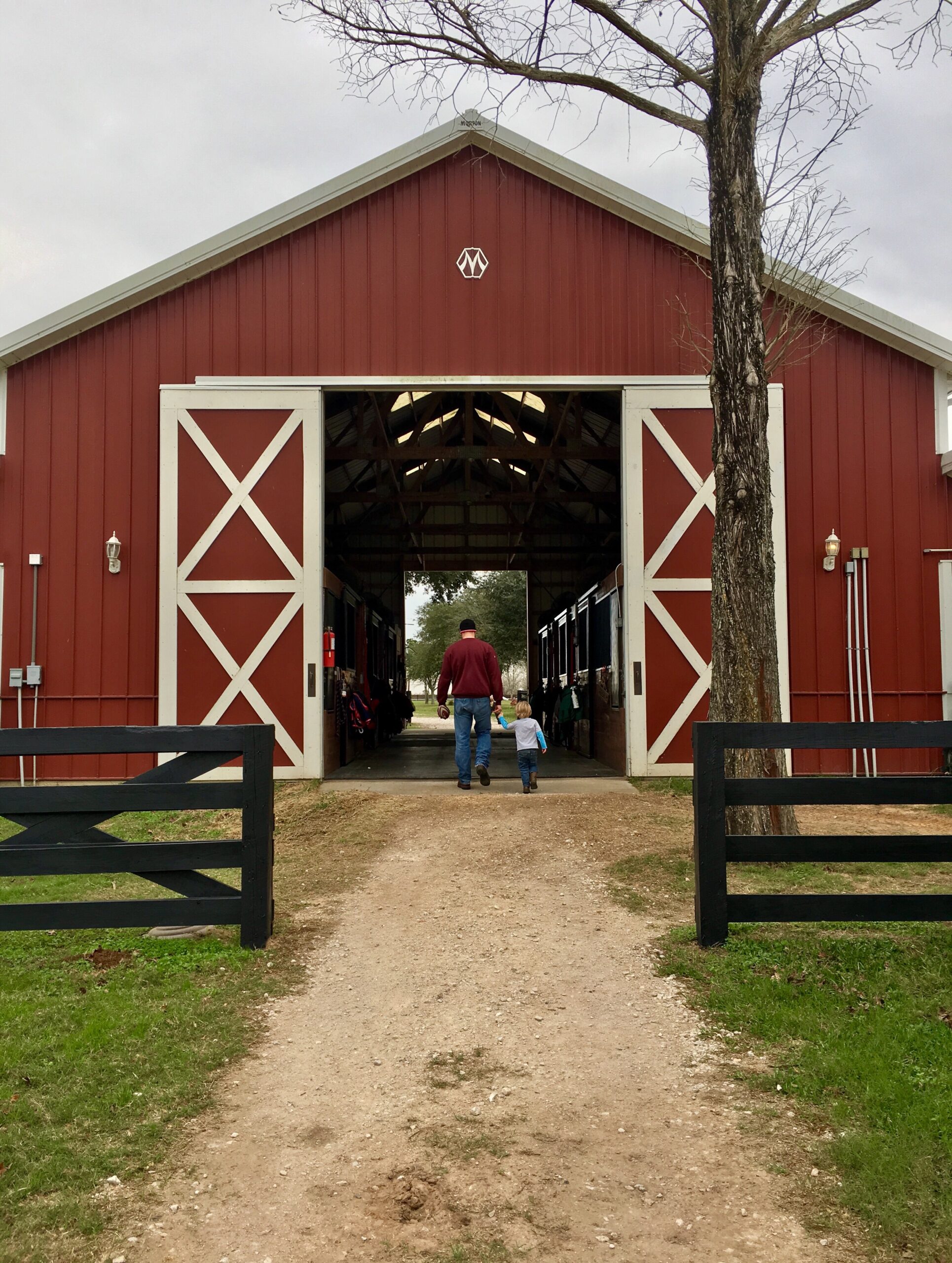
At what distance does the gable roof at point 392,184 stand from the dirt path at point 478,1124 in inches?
299

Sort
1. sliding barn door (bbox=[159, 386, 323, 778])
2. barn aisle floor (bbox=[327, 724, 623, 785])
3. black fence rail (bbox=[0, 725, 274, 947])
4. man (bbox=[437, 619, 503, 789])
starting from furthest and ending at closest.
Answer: barn aisle floor (bbox=[327, 724, 623, 785]), sliding barn door (bbox=[159, 386, 323, 778]), man (bbox=[437, 619, 503, 789]), black fence rail (bbox=[0, 725, 274, 947])

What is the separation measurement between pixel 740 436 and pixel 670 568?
3786mm

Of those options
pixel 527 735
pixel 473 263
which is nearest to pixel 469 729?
pixel 527 735

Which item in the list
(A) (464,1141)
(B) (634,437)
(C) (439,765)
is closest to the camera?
(A) (464,1141)

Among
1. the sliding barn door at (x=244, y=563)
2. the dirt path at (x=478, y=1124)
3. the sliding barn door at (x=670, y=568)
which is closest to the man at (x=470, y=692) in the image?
the sliding barn door at (x=244, y=563)

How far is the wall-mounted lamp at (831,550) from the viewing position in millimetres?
10094

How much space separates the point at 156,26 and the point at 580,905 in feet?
23.9

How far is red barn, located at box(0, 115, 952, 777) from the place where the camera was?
9883 millimetres

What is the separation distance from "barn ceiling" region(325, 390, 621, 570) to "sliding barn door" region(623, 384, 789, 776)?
3.19 feet

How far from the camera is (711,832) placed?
4340 millimetres

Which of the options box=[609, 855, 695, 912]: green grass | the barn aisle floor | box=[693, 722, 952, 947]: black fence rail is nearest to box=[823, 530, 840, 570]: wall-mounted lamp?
the barn aisle floor

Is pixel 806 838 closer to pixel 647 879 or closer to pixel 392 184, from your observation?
pixel 647 879

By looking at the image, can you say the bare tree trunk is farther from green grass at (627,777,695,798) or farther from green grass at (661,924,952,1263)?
green grass at (627,777,695,798)

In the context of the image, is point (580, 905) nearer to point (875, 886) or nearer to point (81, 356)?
point (875, 886)
